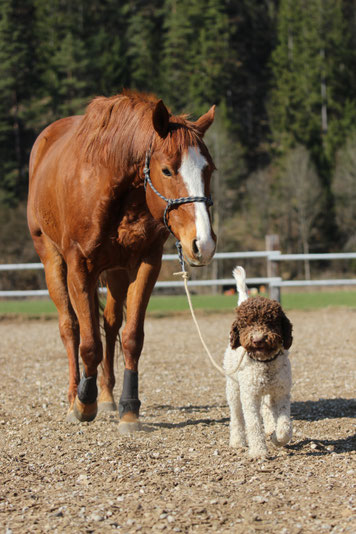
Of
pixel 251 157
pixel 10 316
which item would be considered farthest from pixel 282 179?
pixel 10 316

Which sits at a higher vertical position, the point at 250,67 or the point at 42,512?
the point at 250,67

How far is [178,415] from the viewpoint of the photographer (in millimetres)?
5965

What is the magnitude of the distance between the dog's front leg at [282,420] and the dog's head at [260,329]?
0.33m

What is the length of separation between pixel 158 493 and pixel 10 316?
13.9 meters

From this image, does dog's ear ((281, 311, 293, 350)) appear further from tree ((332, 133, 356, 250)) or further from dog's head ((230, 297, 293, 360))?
tree ((332, 133, 356, 250))

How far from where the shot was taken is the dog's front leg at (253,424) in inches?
170

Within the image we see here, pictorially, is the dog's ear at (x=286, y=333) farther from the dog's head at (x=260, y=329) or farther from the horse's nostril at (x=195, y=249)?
the horse's nostril at (x=195, y=249)

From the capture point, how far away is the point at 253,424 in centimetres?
432

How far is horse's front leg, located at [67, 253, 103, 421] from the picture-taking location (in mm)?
5281

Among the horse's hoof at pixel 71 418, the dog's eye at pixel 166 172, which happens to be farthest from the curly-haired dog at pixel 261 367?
the horse's hoof at pixel 71 418

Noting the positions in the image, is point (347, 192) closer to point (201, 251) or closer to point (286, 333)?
point (286, 333)

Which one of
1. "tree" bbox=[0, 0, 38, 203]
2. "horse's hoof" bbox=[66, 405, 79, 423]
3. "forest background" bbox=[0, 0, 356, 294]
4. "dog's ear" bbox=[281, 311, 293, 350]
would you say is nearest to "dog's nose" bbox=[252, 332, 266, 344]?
"dog's ear" bbox=[281, 311, 293, 350]

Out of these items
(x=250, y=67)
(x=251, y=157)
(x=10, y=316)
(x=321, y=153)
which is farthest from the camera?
(x=250, y=67)

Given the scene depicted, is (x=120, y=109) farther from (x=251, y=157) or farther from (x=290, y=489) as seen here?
(x=251, y=157)
